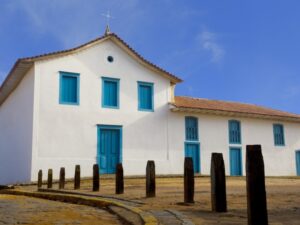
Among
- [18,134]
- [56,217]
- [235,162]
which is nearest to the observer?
[56,217]

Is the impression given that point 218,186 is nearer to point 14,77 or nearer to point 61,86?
point 61,86

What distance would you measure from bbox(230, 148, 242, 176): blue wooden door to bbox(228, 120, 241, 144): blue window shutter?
54 centimetres

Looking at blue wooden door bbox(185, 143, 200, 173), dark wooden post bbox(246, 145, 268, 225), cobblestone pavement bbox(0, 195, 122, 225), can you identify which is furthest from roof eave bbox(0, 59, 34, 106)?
dark wooden post bbox(246, 145, 268, 225)

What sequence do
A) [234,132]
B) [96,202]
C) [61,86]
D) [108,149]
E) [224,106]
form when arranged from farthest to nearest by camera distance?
[224,106] → [234,132] → [108,149] → [61,86] → [96,202]

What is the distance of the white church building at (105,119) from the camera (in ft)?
64.2

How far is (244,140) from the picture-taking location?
25359 millimetres

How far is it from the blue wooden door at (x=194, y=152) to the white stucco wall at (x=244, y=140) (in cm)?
26

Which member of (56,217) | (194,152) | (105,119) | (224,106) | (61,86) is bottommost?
(56,217)

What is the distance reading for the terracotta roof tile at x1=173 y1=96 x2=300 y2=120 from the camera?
939 inches

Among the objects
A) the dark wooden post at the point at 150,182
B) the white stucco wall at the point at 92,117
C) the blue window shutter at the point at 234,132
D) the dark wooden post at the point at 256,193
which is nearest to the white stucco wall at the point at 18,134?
the white stucco wall at the point at 92,117

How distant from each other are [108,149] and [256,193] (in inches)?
666

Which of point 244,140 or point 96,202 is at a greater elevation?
point 244,140

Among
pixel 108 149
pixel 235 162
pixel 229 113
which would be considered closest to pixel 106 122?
pixel 108 149

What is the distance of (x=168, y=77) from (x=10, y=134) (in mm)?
9386
